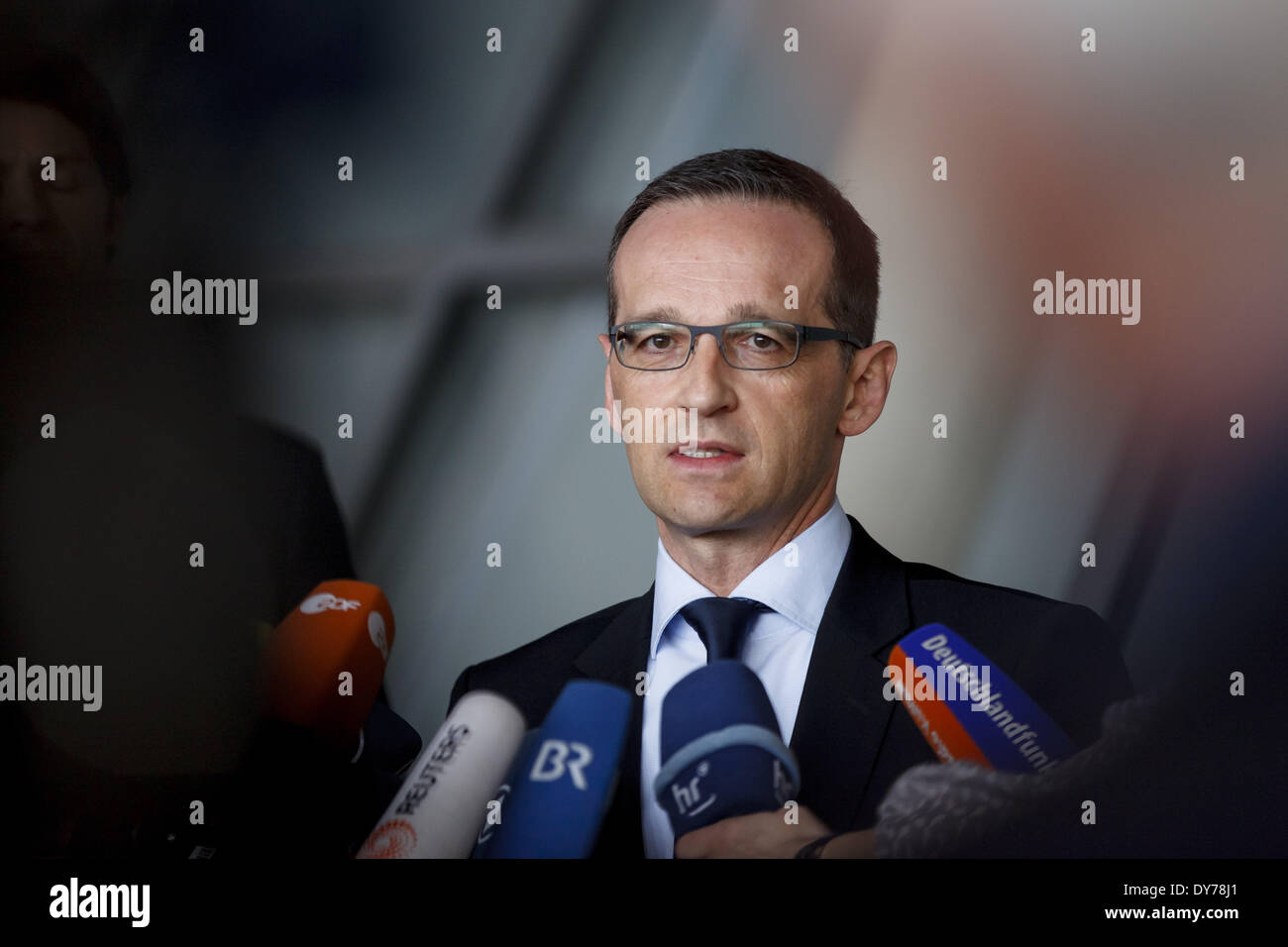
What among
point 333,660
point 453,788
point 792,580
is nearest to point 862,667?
point 792,580

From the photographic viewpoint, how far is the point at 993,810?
143cm

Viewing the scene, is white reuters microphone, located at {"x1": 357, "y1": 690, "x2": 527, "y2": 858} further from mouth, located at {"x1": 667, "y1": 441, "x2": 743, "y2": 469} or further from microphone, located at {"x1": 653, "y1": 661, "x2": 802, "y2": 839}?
mouth, located at {"x1": 667, "y1": 441, "x2": 743, "y2": 469}

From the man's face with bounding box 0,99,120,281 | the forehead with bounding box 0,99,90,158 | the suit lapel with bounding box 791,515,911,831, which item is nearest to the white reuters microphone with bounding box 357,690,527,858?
the suit lapel with bounding box 791,515,911,831

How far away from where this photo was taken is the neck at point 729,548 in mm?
1587

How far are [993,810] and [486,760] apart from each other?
2.00 feet

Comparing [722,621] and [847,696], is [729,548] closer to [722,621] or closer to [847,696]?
[722,621]

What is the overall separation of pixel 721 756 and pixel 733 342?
0.53 meters

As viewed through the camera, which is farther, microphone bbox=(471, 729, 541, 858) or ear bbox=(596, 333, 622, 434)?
ear bbox=(596, 333, 622, 434)

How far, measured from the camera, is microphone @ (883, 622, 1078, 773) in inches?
55.1

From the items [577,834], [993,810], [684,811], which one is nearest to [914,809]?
[993,810]

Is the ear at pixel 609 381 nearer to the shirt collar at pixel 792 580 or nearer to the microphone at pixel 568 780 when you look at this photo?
the shirt collar at pixel 792 580

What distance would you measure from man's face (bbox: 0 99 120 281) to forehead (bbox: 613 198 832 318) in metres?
0.75

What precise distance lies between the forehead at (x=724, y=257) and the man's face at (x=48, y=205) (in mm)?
752

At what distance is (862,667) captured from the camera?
1514mm
